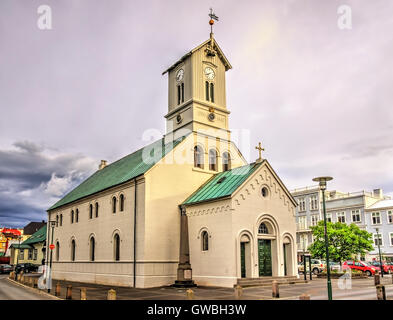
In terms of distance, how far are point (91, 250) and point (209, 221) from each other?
15017 millimetres

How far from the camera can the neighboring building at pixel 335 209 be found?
68438 mm

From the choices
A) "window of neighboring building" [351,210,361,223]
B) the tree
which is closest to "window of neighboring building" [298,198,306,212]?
"window of neighboring building" [351,210,361,223]

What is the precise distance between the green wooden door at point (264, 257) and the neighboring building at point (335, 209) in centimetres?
4244

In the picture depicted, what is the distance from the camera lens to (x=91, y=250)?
1531 inches

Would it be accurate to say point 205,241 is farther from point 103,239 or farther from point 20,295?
point 20,295

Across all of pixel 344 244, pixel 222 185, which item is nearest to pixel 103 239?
pixel 222 185

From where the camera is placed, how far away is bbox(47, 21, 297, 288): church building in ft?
95.9

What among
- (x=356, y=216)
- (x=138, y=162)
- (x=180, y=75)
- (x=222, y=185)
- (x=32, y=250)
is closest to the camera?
(x=222, y=185)

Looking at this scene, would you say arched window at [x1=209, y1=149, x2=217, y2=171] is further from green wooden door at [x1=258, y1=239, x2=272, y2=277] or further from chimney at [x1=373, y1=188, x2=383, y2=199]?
chimney at [x1=373, y1=188, x2=383, y2=199]

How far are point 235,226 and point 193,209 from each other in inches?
184

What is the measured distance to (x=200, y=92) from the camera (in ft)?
124


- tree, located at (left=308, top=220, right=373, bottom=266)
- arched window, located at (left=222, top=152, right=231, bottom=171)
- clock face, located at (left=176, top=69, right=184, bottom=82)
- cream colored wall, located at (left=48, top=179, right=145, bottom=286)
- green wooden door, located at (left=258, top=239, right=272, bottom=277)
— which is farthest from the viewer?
tree, located at (left=308, top=220, right=373, bottom=266)

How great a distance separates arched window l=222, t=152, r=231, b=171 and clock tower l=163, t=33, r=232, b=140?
1654 millimetres
